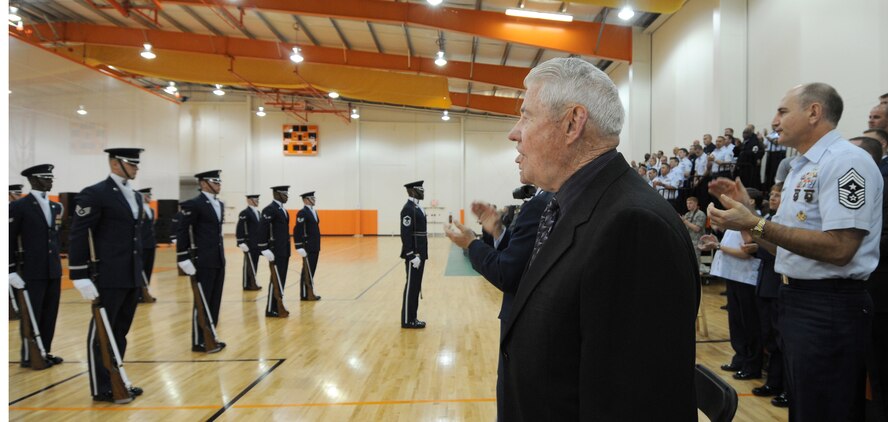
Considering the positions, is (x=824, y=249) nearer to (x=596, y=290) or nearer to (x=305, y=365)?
(x=596, y=290)

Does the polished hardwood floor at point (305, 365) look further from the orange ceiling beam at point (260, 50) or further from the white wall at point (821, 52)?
the orange ceiling beam at point (260, 50)

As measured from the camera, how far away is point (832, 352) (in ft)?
6.03

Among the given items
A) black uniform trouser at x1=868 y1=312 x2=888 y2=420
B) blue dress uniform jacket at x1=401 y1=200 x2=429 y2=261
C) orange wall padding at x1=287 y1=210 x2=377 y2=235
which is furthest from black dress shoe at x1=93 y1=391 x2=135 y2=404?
orange wall padding at x1=287 y1=210 x2=377 y2=235

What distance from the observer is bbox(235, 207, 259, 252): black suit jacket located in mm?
8570

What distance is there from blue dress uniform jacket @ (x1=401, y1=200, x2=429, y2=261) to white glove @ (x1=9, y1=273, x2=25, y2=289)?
13.5ft

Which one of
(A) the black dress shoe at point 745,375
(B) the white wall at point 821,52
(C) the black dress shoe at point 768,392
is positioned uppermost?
(B) the white wall at point 821,52

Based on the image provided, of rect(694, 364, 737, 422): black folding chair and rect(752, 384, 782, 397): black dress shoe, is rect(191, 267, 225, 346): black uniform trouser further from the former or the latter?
rect(752, 384, 782, 397): black dress shoe

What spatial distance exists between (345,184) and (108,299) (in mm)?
21614

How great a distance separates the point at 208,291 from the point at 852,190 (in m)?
5.76

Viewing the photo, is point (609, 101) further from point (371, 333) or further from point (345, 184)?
point (345, 184)

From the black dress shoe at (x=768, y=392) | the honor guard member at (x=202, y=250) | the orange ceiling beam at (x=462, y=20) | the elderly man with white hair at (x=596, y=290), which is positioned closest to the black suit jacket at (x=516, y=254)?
the elderly man with white hair at (x=596, y=290)

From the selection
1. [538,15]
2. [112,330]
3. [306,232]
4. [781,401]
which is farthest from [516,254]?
[538,15]

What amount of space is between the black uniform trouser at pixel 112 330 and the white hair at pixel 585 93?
4.27 metres

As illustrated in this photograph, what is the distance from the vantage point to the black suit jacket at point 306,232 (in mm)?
8352
